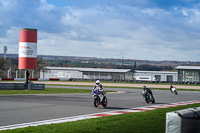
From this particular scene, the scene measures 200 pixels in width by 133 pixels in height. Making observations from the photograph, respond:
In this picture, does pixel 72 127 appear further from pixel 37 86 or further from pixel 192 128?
pixel 37 86

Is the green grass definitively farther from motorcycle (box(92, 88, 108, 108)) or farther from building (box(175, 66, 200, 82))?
building (box(175, 66, 200, 82))

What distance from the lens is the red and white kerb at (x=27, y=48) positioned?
39031mm

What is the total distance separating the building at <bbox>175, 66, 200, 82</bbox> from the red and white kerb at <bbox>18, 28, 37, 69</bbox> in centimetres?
5111

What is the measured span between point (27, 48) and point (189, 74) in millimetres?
52630

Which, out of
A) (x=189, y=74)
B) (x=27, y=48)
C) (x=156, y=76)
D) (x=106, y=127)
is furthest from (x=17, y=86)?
(x=156, y=76)

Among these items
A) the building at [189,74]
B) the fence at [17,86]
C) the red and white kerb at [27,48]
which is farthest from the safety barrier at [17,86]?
the building at [189,74]

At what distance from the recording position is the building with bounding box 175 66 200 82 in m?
82.5

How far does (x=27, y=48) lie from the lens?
1551 inches

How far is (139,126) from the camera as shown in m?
11.7

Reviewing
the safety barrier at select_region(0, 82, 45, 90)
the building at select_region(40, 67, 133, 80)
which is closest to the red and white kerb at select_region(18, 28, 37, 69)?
the safety barrier at select_region(0, 82, 45, 90)

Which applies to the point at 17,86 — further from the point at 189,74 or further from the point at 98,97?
the point at 189,74

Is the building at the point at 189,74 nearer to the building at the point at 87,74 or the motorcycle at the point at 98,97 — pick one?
the building at the point at 87,74

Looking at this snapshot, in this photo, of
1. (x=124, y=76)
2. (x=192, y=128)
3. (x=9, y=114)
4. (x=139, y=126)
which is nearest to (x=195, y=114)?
(x=192, y=128)

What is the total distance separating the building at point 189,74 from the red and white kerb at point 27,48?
168 ft
